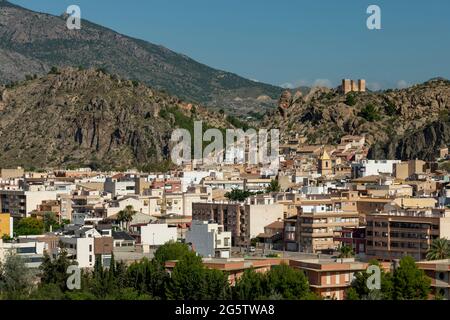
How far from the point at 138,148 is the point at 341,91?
24.7 meters

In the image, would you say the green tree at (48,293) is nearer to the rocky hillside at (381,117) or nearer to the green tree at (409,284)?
the green tree at (409,284)

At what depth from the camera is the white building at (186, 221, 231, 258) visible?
64.6m

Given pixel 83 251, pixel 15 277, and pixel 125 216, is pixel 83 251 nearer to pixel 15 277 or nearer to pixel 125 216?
pixel 15 277

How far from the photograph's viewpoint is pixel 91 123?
15575 centimetres

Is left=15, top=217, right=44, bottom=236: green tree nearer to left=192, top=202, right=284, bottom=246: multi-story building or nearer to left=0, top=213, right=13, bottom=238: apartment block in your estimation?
left=0, top=213, right=13, bottom=238: apartment block

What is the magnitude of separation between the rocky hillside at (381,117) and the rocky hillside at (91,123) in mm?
14839

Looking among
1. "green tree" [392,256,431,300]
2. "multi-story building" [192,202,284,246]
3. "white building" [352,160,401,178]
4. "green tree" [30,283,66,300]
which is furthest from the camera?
"white building" [352,160,401,178]

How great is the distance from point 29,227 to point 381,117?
6788cm

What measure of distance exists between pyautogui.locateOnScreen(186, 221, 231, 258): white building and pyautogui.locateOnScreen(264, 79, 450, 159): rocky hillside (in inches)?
2312

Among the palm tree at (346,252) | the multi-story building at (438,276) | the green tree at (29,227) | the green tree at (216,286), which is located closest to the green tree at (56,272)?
the green tree at (216,286)

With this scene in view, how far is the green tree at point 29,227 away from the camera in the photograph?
76.5 meters

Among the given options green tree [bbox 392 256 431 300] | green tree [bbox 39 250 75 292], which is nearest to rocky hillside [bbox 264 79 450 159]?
green tree [bbox 39 250 75 292]

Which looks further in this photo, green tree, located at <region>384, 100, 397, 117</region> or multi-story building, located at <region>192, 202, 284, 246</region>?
green tree, located at <region>384, 100, 397, 117</region>

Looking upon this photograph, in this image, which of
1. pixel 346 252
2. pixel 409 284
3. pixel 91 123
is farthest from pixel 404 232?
pixel 91 123
